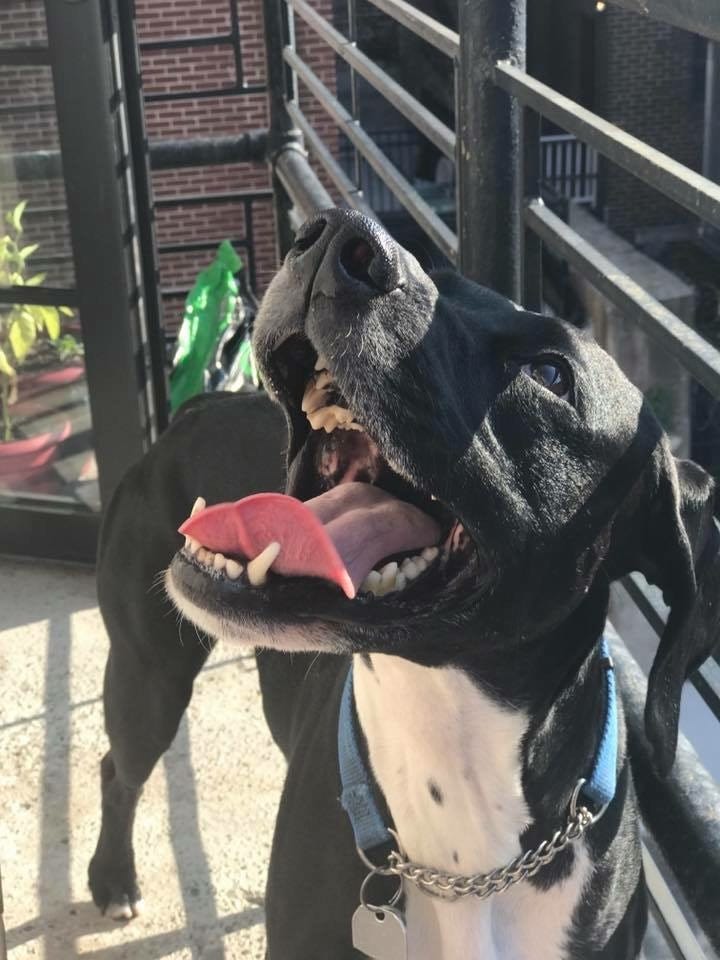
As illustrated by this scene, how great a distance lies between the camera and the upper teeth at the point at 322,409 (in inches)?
75.9

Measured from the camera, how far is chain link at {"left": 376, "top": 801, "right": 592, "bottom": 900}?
6.61 feet

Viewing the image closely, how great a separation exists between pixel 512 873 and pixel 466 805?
0.12 metres

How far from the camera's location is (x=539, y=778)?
204cm

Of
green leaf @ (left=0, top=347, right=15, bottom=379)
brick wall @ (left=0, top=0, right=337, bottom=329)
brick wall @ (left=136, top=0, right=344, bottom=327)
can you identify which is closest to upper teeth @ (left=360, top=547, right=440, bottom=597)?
green leaf @ (left=0, top=347, right=15, bottom=379)

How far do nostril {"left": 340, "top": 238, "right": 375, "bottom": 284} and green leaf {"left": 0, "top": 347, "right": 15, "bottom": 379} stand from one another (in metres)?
3.23

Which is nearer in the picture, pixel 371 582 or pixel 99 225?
pixel 371 582

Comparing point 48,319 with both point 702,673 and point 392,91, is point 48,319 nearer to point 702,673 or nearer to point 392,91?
point 392,91

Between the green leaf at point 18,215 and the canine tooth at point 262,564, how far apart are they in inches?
121

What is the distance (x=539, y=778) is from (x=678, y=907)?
0.76 metres

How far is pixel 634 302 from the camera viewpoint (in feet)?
7.30

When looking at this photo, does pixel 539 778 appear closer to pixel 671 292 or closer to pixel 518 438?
pixel 518 438

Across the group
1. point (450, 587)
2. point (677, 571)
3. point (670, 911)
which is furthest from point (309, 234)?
point (670, 911)

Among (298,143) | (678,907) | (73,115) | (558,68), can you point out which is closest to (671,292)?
(558,68)

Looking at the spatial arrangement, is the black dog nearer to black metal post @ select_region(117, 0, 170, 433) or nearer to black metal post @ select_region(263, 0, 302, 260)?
black metal post @ select_region(117, 0, 170, 433)
